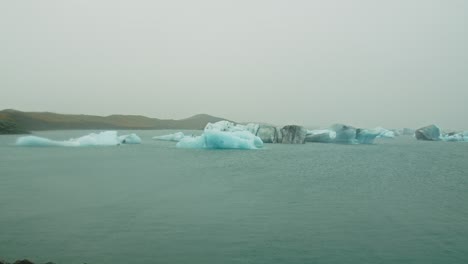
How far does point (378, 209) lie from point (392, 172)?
1264 cm

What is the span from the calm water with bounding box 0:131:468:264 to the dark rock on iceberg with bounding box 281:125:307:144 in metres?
28.2

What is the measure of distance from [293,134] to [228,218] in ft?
129

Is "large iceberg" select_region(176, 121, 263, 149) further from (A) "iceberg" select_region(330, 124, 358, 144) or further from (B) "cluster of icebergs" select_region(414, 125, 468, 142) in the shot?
(B) "cluster of icebergs" select_region(414, 125, 468, 142)

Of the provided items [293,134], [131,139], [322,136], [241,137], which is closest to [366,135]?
[322,136]

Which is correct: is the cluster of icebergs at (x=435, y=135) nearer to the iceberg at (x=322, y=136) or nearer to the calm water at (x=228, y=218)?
the iceberg at (x=322, y=136)

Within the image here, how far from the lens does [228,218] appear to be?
11.2 metres

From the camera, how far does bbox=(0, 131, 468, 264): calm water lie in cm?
830

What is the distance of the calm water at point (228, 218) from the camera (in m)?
8.30

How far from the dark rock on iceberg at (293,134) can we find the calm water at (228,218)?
2817 cm

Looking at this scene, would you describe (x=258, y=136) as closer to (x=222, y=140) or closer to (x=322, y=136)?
(x=322, y=136)

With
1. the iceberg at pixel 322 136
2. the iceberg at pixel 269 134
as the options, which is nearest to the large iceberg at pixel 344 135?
the iceberg at pixel 322 136

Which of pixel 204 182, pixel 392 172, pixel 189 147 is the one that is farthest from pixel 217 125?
pixel 204 182

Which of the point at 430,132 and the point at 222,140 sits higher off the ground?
the point at 430,132

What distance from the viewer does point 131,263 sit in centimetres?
765
